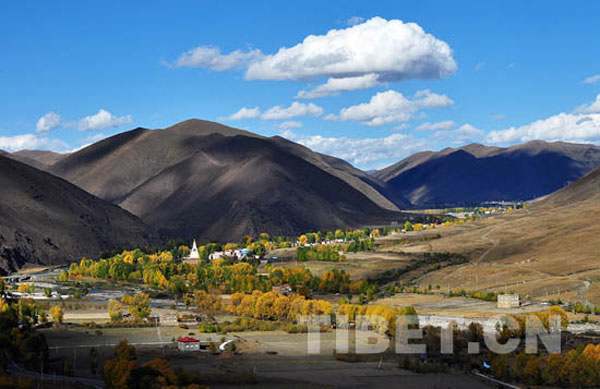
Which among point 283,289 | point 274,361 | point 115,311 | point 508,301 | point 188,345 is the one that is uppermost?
point 283,289

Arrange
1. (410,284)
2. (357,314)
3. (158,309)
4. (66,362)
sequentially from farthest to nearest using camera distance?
(410,284) < (158,309) < (357,314) < (66,362)

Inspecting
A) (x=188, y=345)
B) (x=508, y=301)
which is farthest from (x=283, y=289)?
(x=188, y=345)

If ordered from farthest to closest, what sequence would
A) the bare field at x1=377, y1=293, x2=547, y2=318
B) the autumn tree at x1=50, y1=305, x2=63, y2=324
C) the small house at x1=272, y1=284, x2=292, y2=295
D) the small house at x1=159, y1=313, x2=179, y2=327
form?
the small house at x1=272, y1=284, x2=292, y2=295, the bare field at x1=377, y1=293, x2=547, y2=318, the small house at x1=159, y1=313, x2=179, y2=327, the autumn tree at x1=50, y1=305, x2=63, y2=324

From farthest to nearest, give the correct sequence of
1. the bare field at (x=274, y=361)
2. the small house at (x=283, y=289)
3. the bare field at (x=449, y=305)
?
the small house at (x=283, y=289)
the bare field at (x=449, y=305)
the bare field at (x=274, y=361)

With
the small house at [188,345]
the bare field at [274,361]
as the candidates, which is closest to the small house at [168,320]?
the bare field at [274,361]

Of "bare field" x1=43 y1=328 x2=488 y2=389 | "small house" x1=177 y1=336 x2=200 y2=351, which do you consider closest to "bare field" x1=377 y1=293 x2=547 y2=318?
"bare field" x1=43 y1=328 x2=488 y2=389

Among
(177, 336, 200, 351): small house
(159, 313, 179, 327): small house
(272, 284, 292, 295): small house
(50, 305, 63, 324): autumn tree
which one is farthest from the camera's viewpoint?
(272, 284, 292, 295): small house

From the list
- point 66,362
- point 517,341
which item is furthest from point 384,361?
point 66,362

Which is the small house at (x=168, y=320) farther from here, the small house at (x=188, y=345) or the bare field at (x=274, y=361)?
the small house at (x=188, y=345)

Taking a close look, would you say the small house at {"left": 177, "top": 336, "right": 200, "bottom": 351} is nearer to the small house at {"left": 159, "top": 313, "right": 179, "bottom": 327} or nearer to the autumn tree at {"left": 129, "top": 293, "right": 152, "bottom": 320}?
the small house at {"left": 159, "top": 313, "right": 179, "bottom": 327}

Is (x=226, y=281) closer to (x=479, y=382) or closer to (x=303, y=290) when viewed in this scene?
(x=303, y=290)

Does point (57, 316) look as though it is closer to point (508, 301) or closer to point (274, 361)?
point (274, 361)
